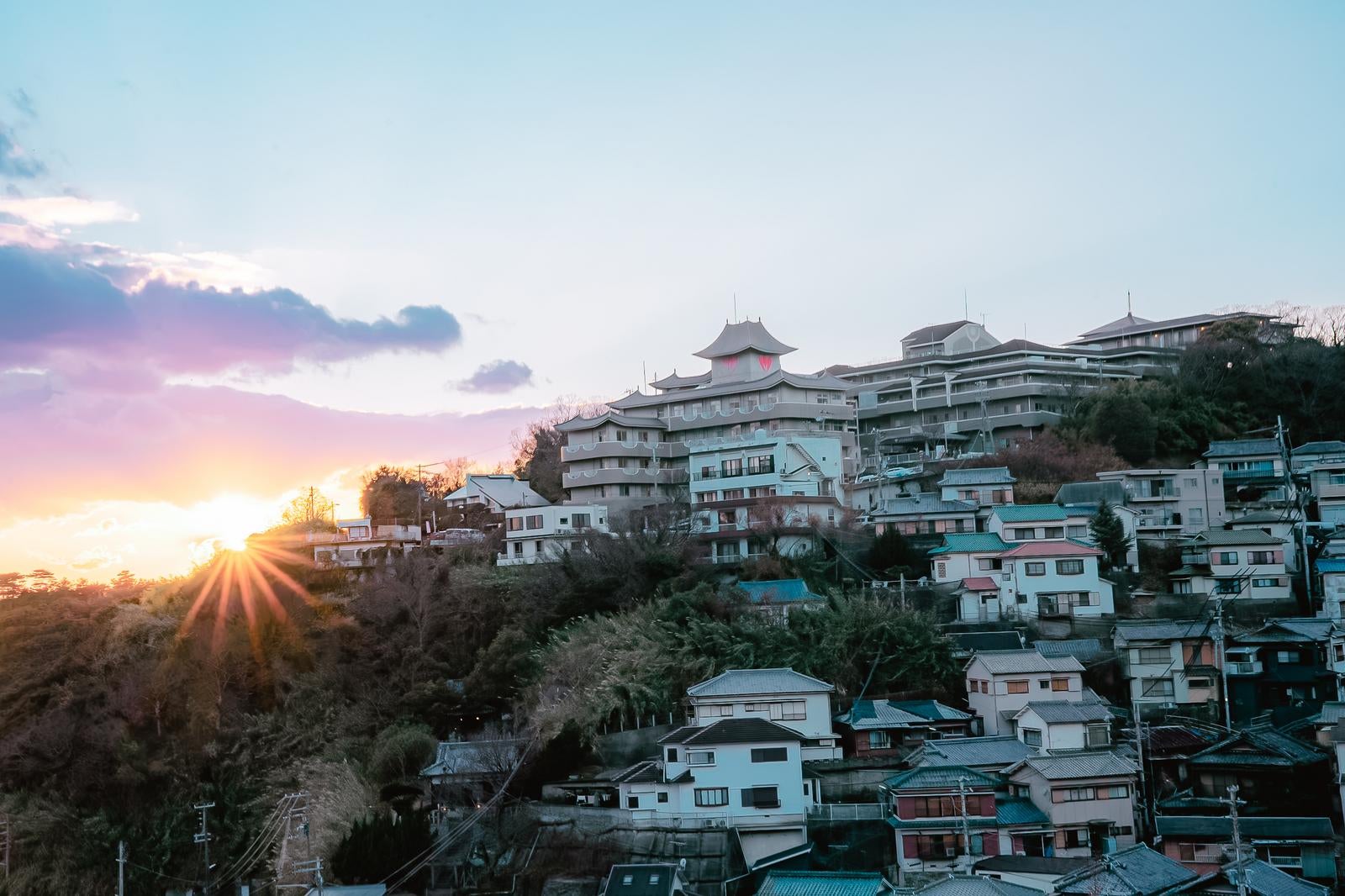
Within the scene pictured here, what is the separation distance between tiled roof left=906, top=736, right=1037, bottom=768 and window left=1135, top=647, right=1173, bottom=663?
15.8 feet

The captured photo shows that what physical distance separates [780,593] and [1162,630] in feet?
29.4

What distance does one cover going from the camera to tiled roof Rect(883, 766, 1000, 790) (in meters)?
23.2

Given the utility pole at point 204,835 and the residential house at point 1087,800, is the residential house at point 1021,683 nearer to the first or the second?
the residential house at point 1087,800

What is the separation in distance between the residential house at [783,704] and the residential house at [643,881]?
4729mm

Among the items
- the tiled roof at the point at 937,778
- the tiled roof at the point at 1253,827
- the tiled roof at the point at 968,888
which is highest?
the tiled roof at the point at 937,778

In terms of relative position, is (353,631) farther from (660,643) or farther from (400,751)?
(660,643)

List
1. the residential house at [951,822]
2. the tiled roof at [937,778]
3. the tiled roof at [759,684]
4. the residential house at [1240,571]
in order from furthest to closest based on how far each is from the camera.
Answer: the residential house at [1240,571], the tiled roof at [759,684], the tiled roof at [937,778], the residential house at [951,822]

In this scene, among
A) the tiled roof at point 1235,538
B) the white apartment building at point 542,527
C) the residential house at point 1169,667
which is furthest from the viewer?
the white apartment building at point 542,527

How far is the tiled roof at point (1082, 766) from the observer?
23.4 meters

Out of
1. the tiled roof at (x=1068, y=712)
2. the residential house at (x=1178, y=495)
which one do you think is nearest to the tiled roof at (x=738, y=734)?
the tiled roof at (x=1068, y=712)

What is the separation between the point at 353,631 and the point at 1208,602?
22.8 metres

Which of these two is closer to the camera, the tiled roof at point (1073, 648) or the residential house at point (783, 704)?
the residential house at point (783, 704)

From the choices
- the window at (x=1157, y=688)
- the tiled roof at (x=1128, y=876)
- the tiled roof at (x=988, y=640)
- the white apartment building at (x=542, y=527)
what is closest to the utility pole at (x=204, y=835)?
the white apartment building at (x=542, y=527)

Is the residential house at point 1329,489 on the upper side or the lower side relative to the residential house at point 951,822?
upper
